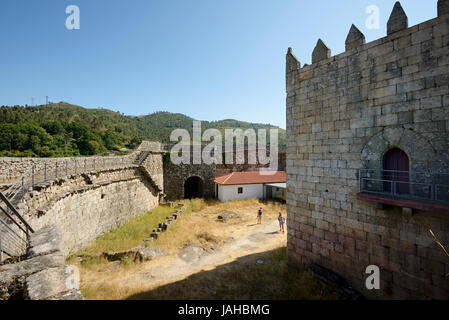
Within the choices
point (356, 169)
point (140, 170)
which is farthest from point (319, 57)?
point (140, 170)

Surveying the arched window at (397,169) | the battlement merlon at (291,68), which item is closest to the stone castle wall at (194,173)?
the battlement merlon at (291,68)

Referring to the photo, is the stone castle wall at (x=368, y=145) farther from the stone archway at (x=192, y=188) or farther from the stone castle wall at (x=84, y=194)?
the stone archway at (x=192, y=188)

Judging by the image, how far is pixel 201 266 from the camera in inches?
354

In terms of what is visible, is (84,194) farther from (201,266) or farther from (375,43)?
(375,43)

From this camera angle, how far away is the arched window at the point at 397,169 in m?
5.02

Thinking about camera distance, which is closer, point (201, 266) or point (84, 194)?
point (201, 266)

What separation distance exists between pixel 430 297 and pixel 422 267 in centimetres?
63

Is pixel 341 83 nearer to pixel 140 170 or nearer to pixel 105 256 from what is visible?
pixel 105 256

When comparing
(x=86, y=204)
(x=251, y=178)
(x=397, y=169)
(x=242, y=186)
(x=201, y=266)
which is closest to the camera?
(x=397, y=169)

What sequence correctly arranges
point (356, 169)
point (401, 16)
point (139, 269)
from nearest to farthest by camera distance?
1. point (401, 16)
2. point (356, 169)
3. point (139, 269)

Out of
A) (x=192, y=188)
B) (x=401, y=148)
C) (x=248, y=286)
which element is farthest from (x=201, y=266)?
(x=192, y=188)

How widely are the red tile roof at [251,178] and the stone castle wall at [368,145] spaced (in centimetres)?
1381

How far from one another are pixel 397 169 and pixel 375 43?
3.32m
